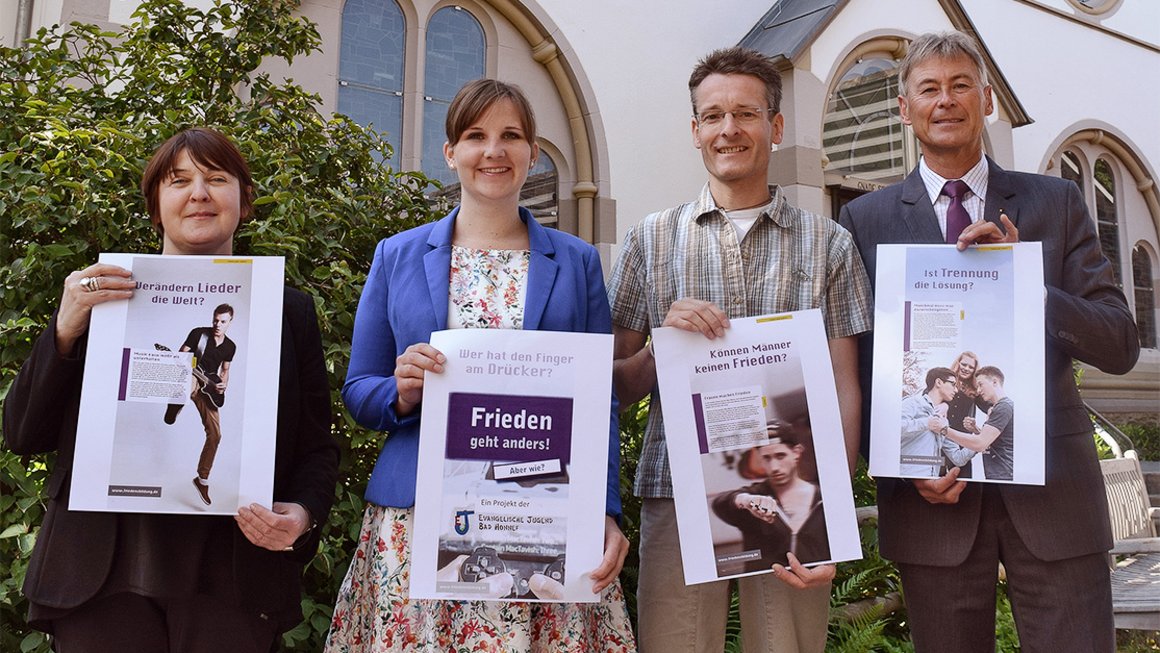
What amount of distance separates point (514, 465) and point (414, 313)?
1.42ft

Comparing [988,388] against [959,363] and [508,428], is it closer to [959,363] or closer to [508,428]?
[959,363]

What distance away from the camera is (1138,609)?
15.0 ft

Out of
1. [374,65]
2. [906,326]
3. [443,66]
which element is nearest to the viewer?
[906,326]

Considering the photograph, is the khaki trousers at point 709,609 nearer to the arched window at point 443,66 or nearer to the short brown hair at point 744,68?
the short brown hair at point 744,68

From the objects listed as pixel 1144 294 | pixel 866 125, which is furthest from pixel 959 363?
pixel 1144 294

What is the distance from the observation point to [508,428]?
2037 millimetres

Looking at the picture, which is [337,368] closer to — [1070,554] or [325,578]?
[325,578]

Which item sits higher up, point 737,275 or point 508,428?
point 737,275

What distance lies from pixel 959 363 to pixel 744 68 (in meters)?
0.92

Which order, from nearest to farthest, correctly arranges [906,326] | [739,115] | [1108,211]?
1. [906,326]
2. [739,115]
3. [1108,211]

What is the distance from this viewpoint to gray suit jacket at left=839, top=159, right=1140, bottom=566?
2260 millimetres

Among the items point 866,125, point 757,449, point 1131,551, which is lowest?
point 1131,551

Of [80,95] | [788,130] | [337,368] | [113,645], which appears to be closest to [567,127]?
[788,130]

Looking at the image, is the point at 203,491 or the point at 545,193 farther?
the point at 545,193
